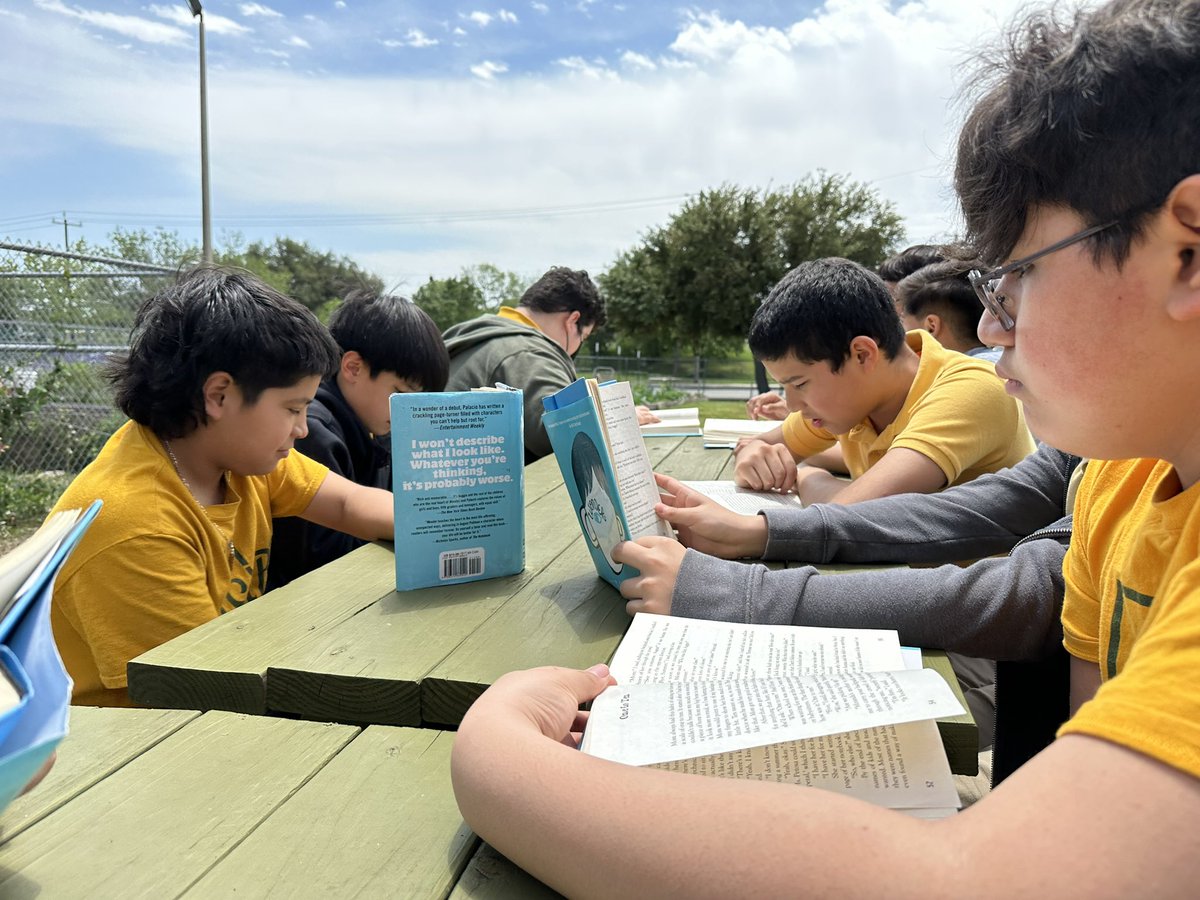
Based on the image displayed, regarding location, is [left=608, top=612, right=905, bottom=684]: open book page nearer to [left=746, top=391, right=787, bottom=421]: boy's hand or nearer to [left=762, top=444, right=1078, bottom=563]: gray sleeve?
[left=762, top=444, right=1078, bottom=563]: gray sleeve

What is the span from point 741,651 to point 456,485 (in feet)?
2.12

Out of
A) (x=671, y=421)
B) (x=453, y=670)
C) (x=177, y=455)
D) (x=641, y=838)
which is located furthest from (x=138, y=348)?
(x=671, y=421)

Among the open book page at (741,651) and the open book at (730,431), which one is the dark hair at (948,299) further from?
the open book page at (741,651)

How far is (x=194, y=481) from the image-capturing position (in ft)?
6.29

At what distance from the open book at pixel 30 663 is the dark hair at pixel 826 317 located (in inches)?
76.1

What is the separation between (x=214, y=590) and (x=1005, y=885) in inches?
66.3

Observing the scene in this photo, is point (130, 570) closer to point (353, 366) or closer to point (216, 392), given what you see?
point (216, 392)

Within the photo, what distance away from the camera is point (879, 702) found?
82 centimetres

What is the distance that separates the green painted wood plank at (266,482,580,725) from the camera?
112cm

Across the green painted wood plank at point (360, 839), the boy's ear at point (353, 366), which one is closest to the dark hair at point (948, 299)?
the boy's ear at point (353, 366)

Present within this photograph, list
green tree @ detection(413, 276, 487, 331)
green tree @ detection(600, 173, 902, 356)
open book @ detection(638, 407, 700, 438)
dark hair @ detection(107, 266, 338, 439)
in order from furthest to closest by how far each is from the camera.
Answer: green tree @ detection(413, 276, 487, 331)
green tree @ detection(600, 173, 902, 356)
open book @ detection(638, 407, 700, 438)
dark hair @ detection(107, 266, 338, 439)

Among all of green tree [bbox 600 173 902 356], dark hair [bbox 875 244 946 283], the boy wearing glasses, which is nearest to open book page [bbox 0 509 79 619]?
the boy wearing glasses

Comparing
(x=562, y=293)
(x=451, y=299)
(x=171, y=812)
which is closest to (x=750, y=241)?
(x=451, y=299)

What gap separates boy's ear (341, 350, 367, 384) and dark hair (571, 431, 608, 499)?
5.17ft
